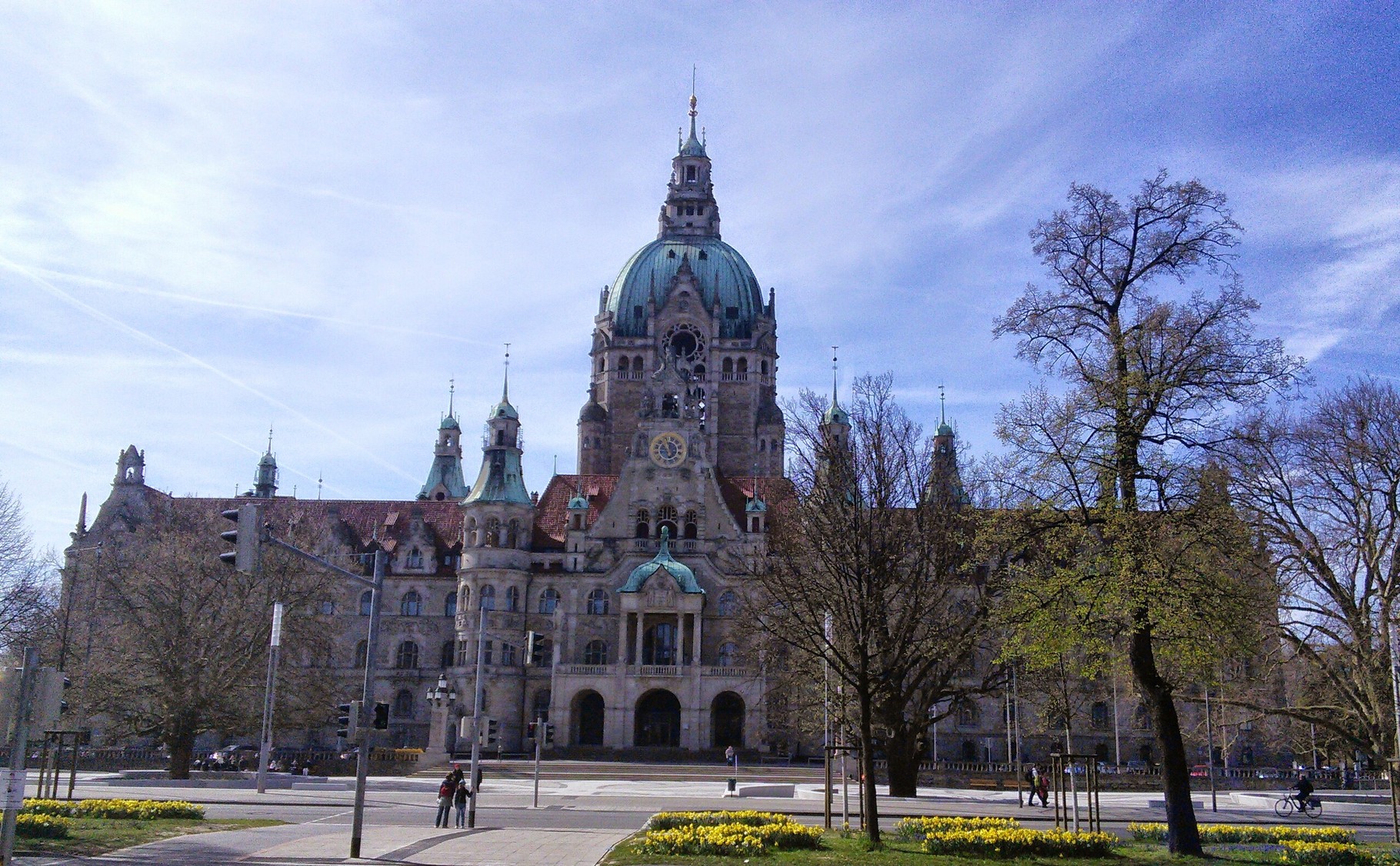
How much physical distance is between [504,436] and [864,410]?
54.5 m

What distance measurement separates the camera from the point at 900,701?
45.5 metres

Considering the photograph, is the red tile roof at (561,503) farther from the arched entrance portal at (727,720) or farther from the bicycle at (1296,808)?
the bicycle at (1296,808)

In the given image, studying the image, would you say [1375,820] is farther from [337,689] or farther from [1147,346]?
[337,689]

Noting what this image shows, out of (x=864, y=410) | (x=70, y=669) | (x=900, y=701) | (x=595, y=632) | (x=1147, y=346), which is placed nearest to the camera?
(x=1147, y=346)

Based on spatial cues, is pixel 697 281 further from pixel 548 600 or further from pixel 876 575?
pixel 876 575

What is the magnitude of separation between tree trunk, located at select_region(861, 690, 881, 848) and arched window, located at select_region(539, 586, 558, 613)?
56.3 m

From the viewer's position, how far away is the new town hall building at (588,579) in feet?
261

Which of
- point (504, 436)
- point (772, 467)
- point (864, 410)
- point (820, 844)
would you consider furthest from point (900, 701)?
point (772, 467)

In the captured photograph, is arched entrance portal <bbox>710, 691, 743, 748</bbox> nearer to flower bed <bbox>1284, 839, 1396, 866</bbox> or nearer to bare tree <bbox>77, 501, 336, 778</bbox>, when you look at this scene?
bare tree <bbox>77, 501, 336, 778</bbox>

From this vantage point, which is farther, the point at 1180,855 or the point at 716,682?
the point at 716,682

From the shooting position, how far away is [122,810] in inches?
1312

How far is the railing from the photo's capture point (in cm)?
7969

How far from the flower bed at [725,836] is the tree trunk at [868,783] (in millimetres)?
1173

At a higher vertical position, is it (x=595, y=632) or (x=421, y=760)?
(x=595, y=632)
